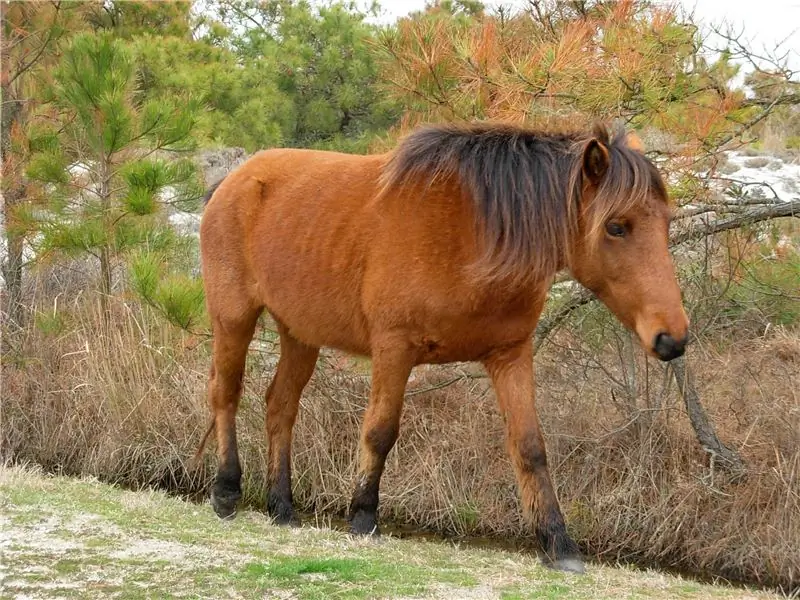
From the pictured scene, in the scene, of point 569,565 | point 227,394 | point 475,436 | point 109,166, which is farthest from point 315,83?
→ point 569,565

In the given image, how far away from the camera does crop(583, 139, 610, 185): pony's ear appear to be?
4.62 metres

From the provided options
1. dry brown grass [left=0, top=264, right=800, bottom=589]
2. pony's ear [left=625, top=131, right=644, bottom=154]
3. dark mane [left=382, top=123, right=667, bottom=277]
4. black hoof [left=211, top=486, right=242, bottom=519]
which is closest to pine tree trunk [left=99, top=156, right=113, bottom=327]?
dry brown grass [left=0, top=264, right=800, bottom=589]

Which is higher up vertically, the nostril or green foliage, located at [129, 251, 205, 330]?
green foliage, located at [129, 251, 205, 330]

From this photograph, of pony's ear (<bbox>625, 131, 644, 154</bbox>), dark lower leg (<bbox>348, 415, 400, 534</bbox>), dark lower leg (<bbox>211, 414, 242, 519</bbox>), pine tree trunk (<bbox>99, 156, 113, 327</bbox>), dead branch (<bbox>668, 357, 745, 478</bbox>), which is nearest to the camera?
pony's ear (<bbox>625, 131, 644, 154</bbox>)

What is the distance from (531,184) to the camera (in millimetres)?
4781

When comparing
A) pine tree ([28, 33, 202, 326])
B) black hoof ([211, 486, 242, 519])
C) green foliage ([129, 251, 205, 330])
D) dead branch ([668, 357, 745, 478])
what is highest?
pine tree ([28, 33, 202, 326])

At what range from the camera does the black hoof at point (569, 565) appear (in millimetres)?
4645

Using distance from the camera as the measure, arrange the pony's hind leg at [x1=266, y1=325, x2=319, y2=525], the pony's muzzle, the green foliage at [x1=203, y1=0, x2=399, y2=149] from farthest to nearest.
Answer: the green foliage at [x1=203, y1=0, x2=399, y2=149]
the pony's hind leg at [x1=266, y1=325, x2=319, y2=525]
the pony's muzzle

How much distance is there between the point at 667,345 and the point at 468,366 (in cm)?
364

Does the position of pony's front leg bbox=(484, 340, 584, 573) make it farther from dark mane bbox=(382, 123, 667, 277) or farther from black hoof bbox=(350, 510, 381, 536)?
black hoof bbox=(350, 510, 381, 536)

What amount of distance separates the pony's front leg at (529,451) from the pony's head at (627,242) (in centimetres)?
59

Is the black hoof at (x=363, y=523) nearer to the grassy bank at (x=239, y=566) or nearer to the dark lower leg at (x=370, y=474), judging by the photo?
the dark lower leg at (x=370, y=474)

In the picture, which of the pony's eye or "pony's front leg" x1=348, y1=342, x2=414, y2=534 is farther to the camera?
"pony's front leg" x1=348, y1=342, x2=414, y2=534

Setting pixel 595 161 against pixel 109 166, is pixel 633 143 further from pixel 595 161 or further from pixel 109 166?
pixel 109 166
